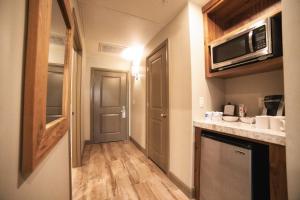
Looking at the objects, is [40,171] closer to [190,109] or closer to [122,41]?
[190,109]

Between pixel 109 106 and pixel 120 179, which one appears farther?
pixel 109 106

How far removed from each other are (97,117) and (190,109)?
113 inches

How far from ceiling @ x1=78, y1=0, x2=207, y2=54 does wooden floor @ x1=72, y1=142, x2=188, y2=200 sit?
246 centimetres

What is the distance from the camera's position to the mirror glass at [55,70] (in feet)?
2.32

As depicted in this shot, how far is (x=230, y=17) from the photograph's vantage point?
6.02ft

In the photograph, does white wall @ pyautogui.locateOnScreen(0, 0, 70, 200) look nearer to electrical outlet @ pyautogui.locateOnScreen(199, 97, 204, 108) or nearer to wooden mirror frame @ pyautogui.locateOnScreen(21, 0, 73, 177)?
wooden mirror frame @ pyautogui.locateOnScreen(21, 0, 73, 177)

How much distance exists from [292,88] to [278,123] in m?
0.39

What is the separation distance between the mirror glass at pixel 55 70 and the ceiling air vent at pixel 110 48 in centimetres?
244

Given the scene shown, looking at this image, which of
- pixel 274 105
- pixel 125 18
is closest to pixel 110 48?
pixel 125 18

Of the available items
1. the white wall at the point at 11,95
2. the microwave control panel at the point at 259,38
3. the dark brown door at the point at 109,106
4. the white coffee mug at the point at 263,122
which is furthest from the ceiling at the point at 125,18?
the white wall at the point at 11,95

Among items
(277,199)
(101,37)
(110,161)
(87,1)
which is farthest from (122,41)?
(277,199)

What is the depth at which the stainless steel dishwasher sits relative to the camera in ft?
3.56

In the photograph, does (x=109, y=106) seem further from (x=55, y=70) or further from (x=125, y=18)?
(x=55, y=70)

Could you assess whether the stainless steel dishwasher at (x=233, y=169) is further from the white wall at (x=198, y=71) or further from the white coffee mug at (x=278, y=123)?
the white wall at (x=198, y=71)
